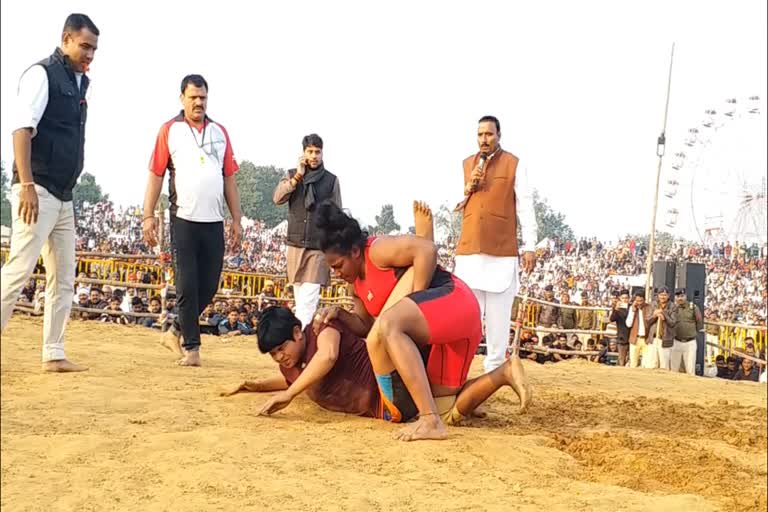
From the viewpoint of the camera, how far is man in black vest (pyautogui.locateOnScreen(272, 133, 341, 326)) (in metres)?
5.76

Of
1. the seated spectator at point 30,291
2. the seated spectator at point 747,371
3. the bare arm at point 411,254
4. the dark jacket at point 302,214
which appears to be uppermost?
the dark jacket at point 302,214

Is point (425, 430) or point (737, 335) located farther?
point (737, 335)

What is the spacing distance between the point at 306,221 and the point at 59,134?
192cm

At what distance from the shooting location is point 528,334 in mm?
12398

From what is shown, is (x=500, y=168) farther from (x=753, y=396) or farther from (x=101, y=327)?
(x=101, y=327)

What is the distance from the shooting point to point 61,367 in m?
4.65

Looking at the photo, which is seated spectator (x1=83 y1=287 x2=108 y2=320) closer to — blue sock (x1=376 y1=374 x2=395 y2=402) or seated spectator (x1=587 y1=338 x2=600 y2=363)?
seated spectator (x1=587 y1=338 x2=600 y2=363)

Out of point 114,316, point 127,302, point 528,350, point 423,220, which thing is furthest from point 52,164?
point 528,350

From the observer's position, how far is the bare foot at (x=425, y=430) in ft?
11.3

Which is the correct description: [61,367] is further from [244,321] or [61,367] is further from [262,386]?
[244,321]

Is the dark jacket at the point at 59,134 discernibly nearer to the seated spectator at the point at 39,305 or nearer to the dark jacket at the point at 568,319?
the seated spectator at the point at 39,305

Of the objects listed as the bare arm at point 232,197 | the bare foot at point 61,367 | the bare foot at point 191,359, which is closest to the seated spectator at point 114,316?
the bare foot at point 191,359

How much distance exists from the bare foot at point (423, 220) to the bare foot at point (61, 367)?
2098 millimetres

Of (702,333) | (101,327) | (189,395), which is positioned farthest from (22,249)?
(702,333)
